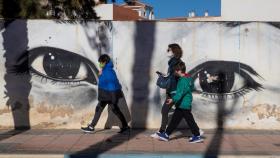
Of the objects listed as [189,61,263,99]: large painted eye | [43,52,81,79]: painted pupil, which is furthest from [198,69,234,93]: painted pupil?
[43,52,81,79]: painted pupil

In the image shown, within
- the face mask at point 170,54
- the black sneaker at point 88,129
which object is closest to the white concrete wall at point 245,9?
the face mask at point 170,54

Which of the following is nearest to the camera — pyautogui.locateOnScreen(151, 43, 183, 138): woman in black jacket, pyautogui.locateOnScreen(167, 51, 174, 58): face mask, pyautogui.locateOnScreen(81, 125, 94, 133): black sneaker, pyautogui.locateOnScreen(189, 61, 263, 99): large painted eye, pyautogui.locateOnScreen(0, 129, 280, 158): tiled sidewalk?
pyautogui.locateOnScreen(0, 129, 280, 158): tiled sidewalk

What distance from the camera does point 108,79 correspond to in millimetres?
10344

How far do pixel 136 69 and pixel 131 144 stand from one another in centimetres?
220

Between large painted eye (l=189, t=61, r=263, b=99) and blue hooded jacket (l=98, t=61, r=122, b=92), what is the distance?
1840 millimetres

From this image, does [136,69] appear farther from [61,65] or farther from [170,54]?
[61,65]

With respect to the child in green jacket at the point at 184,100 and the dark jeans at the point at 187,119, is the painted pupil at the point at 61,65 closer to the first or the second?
the child in green jacket at the point at 184,100

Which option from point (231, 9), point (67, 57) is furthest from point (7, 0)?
point (231, 9)

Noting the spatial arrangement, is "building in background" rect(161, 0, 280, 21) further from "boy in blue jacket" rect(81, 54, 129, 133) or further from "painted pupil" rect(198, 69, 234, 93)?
"boy in blue jacket" rect(81, 54, 129, 133)

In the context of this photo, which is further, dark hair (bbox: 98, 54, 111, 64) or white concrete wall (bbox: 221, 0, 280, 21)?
white concrete wall (bbox: 221, 0, 280, 21)

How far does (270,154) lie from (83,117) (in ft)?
13.9

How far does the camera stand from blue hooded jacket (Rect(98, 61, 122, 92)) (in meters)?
10.3

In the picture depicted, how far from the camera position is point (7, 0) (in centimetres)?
1731

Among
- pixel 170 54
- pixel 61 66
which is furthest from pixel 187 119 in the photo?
pixel 61 66
